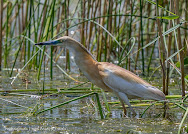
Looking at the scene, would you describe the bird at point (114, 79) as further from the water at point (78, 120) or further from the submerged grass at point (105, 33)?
Result: the submerged grass at point (105, 33)

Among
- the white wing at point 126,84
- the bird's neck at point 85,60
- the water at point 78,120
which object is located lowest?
the water at point 78,120

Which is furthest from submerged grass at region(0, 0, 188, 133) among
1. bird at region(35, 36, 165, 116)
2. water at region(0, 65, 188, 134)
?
bird at region(35, 36, 165, 116)

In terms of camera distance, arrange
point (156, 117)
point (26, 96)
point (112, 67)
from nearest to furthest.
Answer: point (156, 117) → point (112, 67) → point (26, 96)

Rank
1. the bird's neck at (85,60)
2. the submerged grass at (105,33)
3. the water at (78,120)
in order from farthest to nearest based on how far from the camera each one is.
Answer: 1. the submerged grass at (105,33)
2. the bird's neck at (85,60)
3. the water at (78,120)

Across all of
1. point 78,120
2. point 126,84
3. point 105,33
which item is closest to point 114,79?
point 126,84

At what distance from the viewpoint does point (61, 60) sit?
22.3 ft

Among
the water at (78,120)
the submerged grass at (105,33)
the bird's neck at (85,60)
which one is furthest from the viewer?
A: the submerged grass at (105,33)

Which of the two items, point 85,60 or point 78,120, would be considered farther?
point 85,60

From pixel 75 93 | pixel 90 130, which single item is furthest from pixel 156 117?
pixel 75 93

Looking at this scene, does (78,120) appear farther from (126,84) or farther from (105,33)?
(105,33)

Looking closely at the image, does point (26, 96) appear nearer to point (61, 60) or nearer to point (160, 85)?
point (160, 85)

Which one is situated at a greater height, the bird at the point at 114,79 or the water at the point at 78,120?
the bird at the point at 114,79

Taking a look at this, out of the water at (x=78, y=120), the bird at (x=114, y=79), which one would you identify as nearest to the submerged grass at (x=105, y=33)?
the water at (x=78, y=120)

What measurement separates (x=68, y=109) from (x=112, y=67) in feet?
1.96
